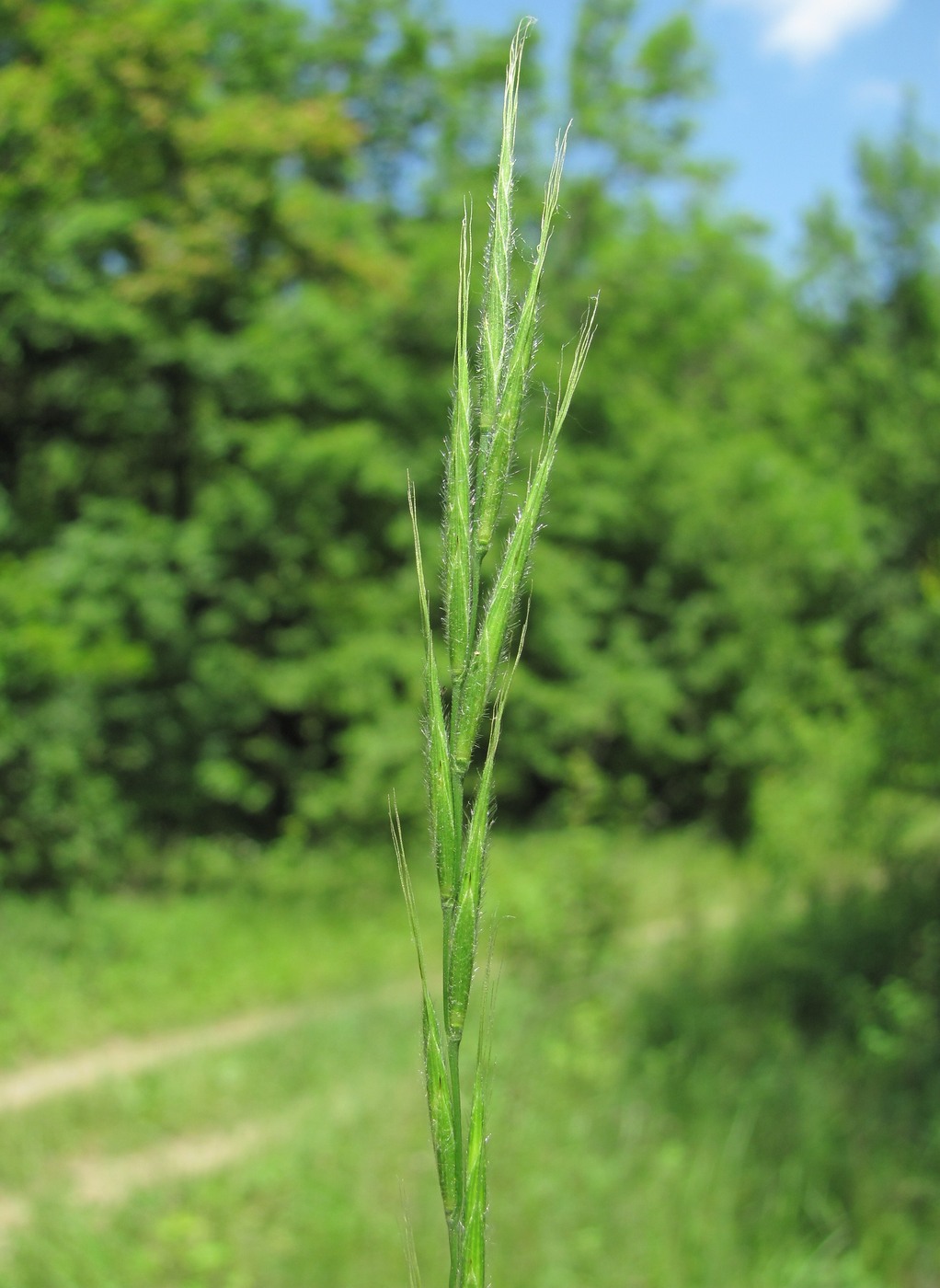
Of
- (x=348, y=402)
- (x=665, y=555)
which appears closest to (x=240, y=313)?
(x=348, y=402)

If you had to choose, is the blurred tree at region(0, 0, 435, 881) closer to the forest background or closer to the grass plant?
the forest background

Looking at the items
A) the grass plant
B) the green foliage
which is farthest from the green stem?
the green foliage

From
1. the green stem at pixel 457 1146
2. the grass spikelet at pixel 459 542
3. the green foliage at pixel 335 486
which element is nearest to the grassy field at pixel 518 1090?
the green foliage at pixel 335 486

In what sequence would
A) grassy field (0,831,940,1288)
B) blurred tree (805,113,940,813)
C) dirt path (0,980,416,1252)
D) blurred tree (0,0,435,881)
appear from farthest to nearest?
blurred tree (805,113,940,813)
blurred tree (0,0,435,881)
dirt path (0,980,416,1252)
grassy field (0,831,940,1288)

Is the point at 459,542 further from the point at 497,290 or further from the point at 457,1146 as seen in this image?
the point at 457,1146

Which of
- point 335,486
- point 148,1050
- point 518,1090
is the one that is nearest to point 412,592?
point 335,486

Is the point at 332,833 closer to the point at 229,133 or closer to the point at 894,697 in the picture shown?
the point at 894,697

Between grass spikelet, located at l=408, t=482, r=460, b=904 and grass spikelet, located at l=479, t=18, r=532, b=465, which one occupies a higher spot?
grass spikelet, located at l=479, t=18, r=532, b=465
